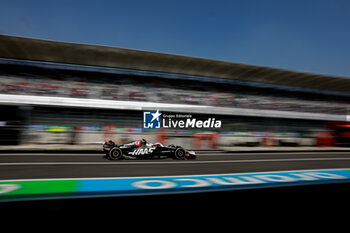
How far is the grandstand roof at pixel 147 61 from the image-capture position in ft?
48.4

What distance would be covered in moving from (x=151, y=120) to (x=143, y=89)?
483cm

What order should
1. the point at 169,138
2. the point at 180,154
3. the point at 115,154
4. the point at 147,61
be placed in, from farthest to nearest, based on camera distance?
1. the point at 147,61
2. the point at 169,138
3. the point at 180,154
4. the point at 115,154

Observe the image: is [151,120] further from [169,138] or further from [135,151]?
[135,151]

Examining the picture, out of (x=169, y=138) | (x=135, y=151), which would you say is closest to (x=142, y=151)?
(x=135, y=151)

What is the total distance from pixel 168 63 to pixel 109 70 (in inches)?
194

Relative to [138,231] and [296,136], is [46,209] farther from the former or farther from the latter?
[296,136]

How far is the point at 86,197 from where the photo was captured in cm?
338

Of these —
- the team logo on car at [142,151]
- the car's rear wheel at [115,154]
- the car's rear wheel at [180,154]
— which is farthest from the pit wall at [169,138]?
the team logo on car at [142,151]

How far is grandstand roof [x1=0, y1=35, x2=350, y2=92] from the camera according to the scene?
581 inches

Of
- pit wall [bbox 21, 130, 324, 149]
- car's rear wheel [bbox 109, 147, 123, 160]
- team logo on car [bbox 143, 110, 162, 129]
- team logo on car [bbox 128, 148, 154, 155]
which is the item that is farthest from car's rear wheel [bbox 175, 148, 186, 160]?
team logo on car [bbox 143, 110, 162, 129]

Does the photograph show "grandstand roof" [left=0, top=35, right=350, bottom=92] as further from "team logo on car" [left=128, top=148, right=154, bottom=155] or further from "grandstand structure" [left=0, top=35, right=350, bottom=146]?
"team logo on car" [left=128, top=148, right=154, bottom=155]

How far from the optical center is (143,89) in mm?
17344

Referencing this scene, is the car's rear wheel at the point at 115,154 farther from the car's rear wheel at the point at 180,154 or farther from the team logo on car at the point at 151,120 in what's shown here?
the team logo on car at the point at 151,120

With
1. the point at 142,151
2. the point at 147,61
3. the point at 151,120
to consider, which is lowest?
the point at 142,151
